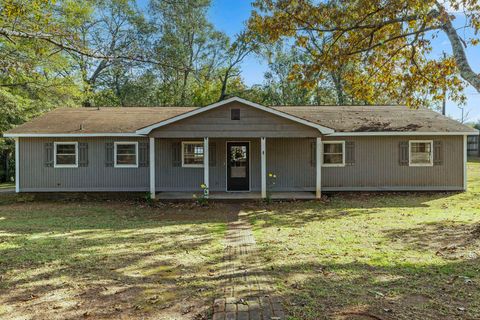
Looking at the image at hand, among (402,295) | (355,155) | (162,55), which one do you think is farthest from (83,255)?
(355,155)

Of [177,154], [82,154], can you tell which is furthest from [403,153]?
[82,154]

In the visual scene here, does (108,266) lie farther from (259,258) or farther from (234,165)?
(234,165)

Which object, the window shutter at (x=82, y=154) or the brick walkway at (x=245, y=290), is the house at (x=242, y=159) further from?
the brick walkway at (x=245, y=290)

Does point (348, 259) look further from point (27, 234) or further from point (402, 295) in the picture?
point (27, 234)

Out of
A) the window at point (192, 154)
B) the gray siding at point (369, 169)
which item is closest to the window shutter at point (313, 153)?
the gray siding at point (369, 169)

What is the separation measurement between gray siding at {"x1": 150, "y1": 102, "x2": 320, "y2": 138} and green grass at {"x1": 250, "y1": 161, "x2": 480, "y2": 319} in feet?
10.2

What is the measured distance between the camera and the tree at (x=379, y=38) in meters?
9.02

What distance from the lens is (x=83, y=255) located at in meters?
6.18

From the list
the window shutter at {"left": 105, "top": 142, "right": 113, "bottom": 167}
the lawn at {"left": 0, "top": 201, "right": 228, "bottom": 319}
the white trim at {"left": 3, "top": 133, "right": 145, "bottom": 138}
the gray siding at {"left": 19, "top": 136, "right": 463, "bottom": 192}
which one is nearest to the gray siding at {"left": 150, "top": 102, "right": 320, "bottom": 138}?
the gray siding at {"left": 19, "top": 136, "right": 463, "bottom": 192}

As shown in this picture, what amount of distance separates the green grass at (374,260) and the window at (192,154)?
438cm

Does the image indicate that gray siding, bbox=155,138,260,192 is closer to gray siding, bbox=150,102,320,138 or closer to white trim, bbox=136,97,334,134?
gray siding, bbox=150,102,320,138

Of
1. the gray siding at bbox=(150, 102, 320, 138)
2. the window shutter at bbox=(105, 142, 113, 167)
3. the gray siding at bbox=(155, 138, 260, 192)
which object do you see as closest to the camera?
the gray siding at bbox=(150, 102, 320, 138)

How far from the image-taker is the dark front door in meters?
14.9

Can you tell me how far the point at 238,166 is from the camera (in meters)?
15.0
